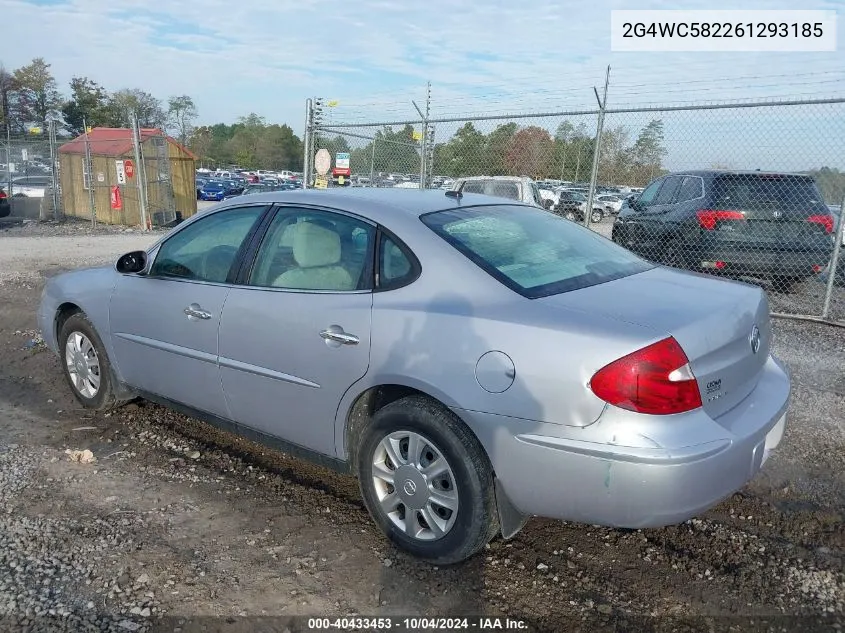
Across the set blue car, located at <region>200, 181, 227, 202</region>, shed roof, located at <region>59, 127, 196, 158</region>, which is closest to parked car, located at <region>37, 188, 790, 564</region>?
shed roof, located at <region>59, 127, 196, 158</region>

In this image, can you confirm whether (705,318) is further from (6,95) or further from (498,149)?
(6,95)

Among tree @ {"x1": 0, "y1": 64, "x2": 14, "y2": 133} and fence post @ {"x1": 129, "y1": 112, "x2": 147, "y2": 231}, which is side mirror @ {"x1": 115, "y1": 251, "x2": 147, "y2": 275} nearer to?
fence post @ {"x1": 129, "y1": 112, "x2": 147, "y2": 231}

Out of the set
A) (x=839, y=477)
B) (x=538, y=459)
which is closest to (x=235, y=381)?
(x=538, y=459)

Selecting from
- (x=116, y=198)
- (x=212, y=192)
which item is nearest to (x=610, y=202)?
(x=116, y=198)

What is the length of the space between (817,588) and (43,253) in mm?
12697

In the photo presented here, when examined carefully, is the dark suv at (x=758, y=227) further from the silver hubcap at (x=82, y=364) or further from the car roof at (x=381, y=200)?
the silver hubcap at (x=82, y=364)

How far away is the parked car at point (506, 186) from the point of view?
11461 mm

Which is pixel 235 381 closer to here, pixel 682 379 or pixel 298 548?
pixel 298 548

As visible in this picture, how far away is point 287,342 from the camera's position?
131 inches

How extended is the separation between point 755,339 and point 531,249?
106 centimetres

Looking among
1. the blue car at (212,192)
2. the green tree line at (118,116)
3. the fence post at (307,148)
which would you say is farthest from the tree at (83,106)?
the fence post at (307,148)

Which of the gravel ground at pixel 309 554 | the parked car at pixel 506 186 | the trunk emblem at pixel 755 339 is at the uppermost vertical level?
the parked car at pixel 506 186

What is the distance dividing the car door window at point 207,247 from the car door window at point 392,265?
3.09ft

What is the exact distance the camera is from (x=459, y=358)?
9.05 ft
